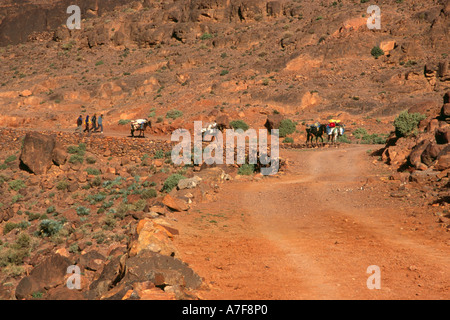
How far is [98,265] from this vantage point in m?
13.6

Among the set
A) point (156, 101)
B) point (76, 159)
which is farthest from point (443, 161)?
point (156, 101)

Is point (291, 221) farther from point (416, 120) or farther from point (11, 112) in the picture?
point (11, 112)

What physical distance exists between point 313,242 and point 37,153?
22.4 meters

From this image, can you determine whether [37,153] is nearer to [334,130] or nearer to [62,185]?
[62,185]

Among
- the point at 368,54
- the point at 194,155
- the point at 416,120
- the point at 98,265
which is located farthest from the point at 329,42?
the point at 98,265

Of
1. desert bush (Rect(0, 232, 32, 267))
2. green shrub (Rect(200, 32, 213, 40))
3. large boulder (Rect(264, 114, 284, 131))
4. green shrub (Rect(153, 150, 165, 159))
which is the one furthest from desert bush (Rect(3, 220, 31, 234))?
green shrub (Rect(200, 32, 213, 40))

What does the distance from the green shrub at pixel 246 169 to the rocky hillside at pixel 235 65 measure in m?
14.0

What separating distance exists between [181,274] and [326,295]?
2.95 m

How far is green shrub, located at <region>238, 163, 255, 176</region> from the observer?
22703 millimetres

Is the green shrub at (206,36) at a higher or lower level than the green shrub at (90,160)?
higher

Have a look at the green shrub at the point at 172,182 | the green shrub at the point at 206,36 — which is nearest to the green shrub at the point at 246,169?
the green shrub at the point at 172,182

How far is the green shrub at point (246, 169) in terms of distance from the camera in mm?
22703

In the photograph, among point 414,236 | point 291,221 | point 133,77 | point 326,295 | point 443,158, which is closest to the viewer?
point 326,295

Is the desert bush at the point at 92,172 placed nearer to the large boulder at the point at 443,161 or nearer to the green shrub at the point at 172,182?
the green shrub at the point at 172,182
